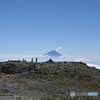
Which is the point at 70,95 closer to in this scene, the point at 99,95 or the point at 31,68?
the point at 99,95

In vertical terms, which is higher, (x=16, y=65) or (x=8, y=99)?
(x=16, y=65)

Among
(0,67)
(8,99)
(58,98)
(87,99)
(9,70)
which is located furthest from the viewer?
(0,67)

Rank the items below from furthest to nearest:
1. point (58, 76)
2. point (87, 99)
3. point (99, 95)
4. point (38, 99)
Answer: point (58, 76) → point (99, 95) → point (87, 99) → point (38, 99)

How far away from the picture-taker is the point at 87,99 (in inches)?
1030

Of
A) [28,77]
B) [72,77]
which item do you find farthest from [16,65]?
[72,77]

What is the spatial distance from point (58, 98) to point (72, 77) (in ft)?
65.7

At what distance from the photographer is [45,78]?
40.0 meters

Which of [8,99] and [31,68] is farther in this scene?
[31,68]

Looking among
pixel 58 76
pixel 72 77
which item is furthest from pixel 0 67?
pixel 72 77

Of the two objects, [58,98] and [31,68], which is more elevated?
[31,68]

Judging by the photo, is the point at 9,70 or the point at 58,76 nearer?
the point at 58,76

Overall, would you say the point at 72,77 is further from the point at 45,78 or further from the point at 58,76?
the point at 45,78

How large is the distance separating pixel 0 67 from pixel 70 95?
28.4m

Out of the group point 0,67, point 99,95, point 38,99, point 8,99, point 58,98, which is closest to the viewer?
point 8,99
